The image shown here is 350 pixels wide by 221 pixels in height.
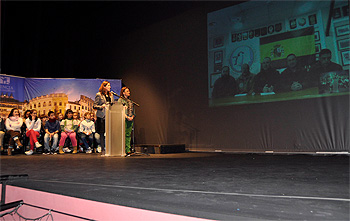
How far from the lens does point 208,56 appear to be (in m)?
5.52

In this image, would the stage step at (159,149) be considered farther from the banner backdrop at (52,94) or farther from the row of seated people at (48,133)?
the banner backdrop at (52,94)

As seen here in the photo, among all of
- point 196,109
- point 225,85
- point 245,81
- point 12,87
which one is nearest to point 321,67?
point 245,81

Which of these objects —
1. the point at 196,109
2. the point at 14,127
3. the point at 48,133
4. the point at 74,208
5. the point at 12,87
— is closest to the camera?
the point at 74,208

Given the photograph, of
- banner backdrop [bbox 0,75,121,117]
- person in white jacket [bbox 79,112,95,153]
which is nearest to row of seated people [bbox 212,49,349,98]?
person in white jacket [bbox 79,112,95,153]

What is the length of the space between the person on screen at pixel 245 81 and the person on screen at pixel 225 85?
0.11 meters

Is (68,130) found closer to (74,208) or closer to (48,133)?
(48,133)

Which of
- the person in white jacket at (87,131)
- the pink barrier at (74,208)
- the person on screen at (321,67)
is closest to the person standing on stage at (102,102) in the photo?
the person in white jacket at (87,131)

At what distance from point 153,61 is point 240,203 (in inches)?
227

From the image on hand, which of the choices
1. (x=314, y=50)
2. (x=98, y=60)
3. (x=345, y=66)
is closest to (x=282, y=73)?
(x=314, y=50)

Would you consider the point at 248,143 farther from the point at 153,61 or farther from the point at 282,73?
A: the point at 153,61

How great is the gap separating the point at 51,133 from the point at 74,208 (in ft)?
14.7

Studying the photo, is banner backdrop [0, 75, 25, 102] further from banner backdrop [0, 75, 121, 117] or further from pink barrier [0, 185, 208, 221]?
pink barrier [0, 185, 208, 221]

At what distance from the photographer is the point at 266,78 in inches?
183

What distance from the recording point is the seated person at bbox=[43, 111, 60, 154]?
5.29 m
